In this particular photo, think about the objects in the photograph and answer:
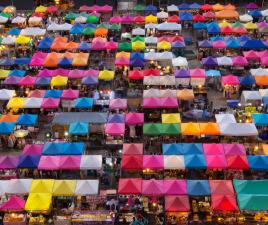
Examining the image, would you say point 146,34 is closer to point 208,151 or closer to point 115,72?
point 115,72

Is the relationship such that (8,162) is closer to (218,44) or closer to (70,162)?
(70,162)

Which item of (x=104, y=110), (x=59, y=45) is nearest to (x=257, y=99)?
(x=104, y=110)

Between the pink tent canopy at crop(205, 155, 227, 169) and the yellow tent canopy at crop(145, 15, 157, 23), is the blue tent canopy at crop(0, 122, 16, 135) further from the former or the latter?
the yellow tent canopy at crop(145, 15, 157, 23)

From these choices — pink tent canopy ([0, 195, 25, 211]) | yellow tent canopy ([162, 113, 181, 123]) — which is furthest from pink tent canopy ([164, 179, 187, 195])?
pink tent canopy ([0, 195, 25, 211])

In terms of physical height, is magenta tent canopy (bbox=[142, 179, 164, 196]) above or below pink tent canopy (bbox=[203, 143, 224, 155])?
below

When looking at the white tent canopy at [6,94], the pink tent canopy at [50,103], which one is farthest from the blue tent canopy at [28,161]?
the white tent canopy at [6,94]

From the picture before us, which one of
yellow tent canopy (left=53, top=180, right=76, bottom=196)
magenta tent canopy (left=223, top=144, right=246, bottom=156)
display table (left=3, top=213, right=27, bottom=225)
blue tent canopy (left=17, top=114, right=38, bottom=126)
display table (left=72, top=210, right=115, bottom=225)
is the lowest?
display table (left=3, top=213, right=27, bottom=225)

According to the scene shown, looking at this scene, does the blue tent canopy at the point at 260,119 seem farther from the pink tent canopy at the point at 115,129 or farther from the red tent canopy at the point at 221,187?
the pink tent canopy at the point at 115,129
